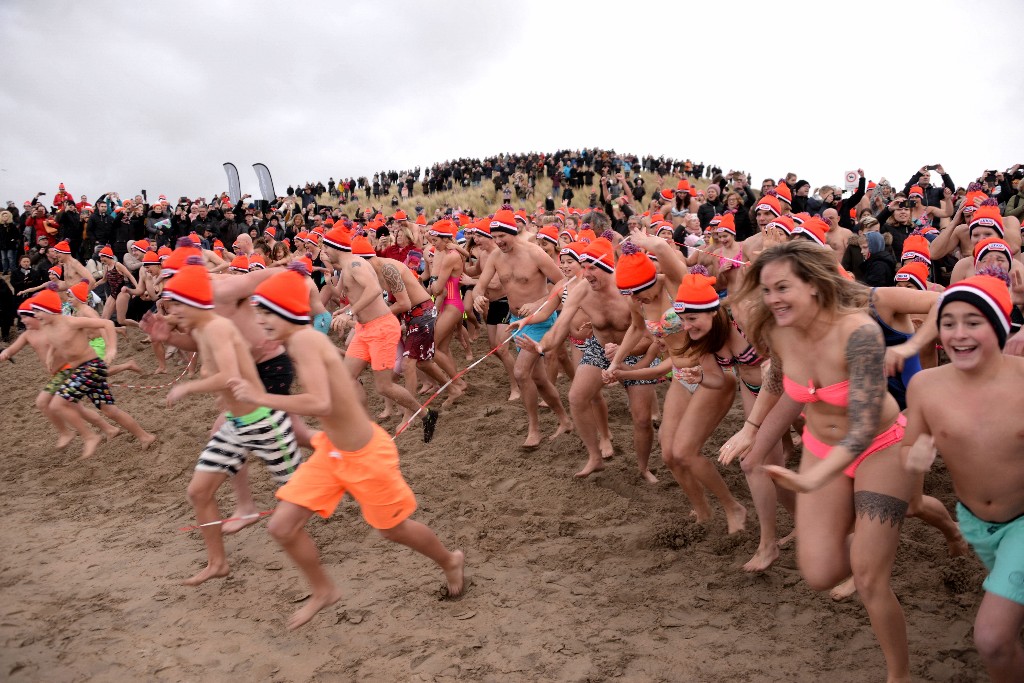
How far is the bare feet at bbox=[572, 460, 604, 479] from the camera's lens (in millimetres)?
6043

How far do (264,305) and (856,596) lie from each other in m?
3.53

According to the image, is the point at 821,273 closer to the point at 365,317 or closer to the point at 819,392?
the point at 819,392

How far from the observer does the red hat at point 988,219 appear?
5051mm

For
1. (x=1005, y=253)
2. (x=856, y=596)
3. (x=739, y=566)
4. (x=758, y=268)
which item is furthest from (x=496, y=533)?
(x=1005, y=253)

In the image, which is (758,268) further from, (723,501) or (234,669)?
(234,669)

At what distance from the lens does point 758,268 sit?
3.25m

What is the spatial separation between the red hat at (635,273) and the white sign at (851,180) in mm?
7699

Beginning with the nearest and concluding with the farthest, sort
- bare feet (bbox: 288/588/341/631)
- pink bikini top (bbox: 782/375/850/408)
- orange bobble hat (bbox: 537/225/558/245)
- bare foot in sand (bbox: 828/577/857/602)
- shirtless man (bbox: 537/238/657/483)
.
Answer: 1. pink bikini top (bbox: 782/375/850/408)
2. bare feet (bbox: 288/588/341/631)
3. bare foot in sand (bbox: 828/577/857/602)
4. shirtless man (bbox: 537/238/657/483)
5. orange bobble hat (bbox: 537/225/558/245)

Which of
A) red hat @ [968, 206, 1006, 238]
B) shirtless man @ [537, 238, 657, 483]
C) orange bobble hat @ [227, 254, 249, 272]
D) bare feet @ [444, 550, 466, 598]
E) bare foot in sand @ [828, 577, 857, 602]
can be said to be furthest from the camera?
orange bobble hat @ [227, 254, 249, 272]

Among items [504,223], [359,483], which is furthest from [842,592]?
[504,223]

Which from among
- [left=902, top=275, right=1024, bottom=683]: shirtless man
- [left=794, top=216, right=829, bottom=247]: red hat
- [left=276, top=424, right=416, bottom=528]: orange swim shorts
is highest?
[left=794, top=216, right=829, bottom=247]: red hat

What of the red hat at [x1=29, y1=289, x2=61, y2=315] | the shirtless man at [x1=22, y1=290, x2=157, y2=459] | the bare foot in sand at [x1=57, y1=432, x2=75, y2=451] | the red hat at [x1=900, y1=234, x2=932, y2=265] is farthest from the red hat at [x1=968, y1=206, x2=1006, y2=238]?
the bare foot in sand at [x1=57, y1=432, x2=75, y2=451]

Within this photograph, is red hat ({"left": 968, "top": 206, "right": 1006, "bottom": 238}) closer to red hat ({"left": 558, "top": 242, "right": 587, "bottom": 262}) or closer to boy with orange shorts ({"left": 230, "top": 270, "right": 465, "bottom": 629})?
red hat ({"left": 558, "top": 242, "right": 587, "bottom": 262})

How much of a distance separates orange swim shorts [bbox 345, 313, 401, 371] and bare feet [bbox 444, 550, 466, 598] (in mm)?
2922
